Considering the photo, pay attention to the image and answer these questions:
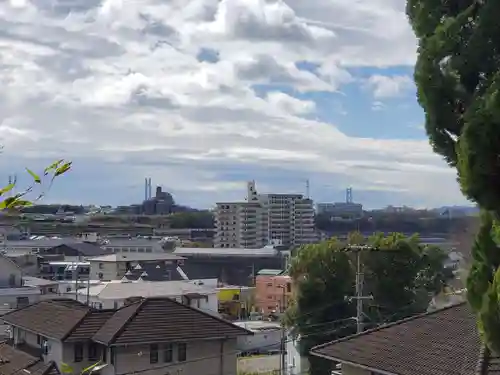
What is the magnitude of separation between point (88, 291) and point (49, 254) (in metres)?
27.0

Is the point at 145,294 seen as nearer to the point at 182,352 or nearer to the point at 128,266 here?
the point at 182,352

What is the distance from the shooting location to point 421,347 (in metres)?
12.8

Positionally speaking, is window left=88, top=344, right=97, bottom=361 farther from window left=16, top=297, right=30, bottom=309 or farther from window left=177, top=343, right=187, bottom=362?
window left=16, top=297, right=30, bottom=309

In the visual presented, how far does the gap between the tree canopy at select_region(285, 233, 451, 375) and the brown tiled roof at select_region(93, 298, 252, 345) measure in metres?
2.88

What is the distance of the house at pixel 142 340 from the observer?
768 inches

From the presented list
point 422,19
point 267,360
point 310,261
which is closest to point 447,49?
point 422,19

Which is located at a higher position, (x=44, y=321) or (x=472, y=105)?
(x=472, y=105)

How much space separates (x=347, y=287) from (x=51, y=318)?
989 centimetres

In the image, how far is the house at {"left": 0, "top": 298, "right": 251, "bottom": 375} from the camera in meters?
19.5

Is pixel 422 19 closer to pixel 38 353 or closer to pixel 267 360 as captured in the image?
pixel 38 353

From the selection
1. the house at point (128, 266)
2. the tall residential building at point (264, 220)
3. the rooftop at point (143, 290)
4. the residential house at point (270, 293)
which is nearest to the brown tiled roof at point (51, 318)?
the rooftop at point (143, 290)

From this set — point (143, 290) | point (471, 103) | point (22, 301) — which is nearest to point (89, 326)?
point (143, 290)

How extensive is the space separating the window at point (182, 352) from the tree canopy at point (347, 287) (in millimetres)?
5075

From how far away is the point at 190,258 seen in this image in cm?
6850
